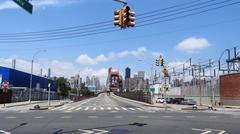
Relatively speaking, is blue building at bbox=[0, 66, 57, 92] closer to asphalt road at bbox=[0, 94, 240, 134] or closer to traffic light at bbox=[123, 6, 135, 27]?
asphalt road at bbox=[0, 94, 240, 134]

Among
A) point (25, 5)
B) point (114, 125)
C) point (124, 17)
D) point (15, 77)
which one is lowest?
point (114, 125)

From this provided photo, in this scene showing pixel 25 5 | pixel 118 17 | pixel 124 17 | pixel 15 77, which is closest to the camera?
pixel 25 5

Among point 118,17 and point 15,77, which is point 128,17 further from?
point 15,77

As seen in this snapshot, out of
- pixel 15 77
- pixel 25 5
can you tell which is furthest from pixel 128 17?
pixel 15 77

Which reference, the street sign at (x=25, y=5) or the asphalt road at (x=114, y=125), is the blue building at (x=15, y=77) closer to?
the asphalt road at (x=114, y=125)

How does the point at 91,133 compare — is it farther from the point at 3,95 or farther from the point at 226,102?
the point at 226,102

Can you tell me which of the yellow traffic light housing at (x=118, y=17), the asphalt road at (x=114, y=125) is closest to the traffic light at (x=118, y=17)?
the yellow traffic light housing at (x=118, y=17)

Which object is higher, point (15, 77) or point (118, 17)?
point (15, 77)

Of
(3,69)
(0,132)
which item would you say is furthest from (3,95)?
(0,132)

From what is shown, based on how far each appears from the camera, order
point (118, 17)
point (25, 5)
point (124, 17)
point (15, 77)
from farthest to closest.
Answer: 1. point (15, 77)
2. point (118, 17)
3. point (124, 17)
4. point (25, 5)

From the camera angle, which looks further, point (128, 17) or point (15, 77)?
point (15, 77)

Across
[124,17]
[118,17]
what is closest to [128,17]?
[124,17]

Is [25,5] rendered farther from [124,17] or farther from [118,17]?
[124,17]

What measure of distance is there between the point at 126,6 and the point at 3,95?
5138 cm
